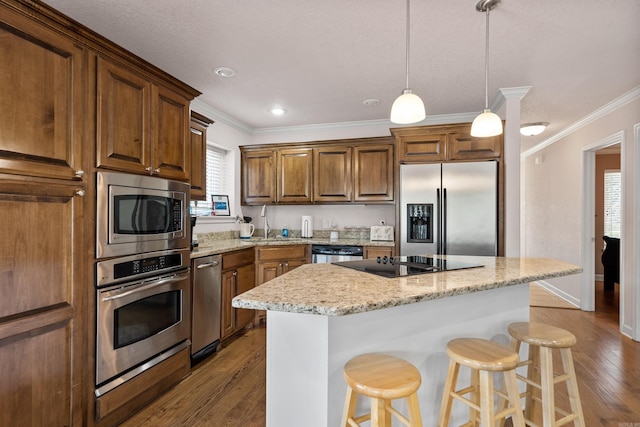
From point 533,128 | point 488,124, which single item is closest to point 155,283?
point 488,124

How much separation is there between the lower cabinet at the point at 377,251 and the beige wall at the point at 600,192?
4.82 metres

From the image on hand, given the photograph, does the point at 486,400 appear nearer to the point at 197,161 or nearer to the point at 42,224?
the point at 42,224

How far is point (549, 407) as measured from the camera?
1610 mm

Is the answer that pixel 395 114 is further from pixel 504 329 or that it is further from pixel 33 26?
pixel 33 26

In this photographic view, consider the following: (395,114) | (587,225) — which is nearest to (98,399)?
(395,114)

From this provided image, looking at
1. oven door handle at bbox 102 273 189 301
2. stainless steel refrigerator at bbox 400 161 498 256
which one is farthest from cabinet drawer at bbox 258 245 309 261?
oven door handle at bbox 102 273 189 301

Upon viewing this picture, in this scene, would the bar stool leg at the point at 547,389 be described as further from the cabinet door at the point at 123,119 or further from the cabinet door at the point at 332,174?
the cabinet door at the point at 332,174

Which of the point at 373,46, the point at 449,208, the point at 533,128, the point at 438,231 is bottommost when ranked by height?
the point at 438,231

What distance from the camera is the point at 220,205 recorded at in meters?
4.17

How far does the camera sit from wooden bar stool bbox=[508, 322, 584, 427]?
1.61 m

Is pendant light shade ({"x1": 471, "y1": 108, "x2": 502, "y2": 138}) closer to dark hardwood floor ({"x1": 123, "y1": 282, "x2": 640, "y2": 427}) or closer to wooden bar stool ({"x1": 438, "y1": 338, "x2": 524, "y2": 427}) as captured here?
wooden bar stool ({"x1": 438, "y1": 338, "x2": 524, "y2": 427})

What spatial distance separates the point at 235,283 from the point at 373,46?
7.86ft

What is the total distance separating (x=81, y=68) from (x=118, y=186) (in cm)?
64

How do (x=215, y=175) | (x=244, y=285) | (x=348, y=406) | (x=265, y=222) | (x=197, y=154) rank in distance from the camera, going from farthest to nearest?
1. (x=265, y=222)
2. (x=215, y=175)
3. (x=244, y=285)
4. (x=197, y=154)
5. (x=348, y=406)
